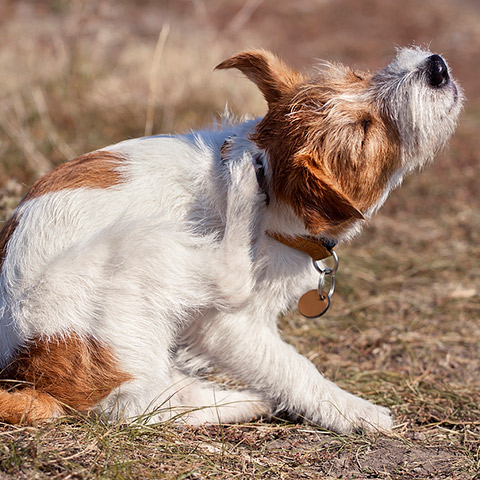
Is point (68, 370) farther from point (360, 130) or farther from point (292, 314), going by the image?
point (292, 314)

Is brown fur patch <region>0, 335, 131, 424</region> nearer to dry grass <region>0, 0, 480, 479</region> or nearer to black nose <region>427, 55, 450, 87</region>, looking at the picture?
dry grass <region>0, 0, 480, 479</region>

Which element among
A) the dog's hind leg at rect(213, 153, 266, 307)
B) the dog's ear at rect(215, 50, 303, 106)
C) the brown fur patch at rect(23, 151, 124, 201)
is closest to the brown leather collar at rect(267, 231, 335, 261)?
the dog's hind leg at rect(213, 153, 266, 307)

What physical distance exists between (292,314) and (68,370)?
6.69 feet

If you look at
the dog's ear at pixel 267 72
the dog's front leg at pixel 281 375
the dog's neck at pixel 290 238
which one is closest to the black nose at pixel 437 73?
the dog's ear at pixel 267 72

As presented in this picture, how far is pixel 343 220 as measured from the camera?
2.68 meters

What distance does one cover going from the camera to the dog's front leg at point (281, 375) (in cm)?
298

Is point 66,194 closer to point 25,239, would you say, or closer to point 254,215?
point 25,239

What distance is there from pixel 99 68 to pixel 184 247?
18.5 feet

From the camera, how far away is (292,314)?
4.43 metres

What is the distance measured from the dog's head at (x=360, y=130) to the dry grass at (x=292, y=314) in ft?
3.25

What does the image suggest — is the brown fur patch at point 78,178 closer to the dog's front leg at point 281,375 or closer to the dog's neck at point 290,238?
the dog's neck at point 290,238

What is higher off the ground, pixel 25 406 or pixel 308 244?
pixel 308 244

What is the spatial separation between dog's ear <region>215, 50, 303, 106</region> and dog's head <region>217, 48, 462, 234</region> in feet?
0.35

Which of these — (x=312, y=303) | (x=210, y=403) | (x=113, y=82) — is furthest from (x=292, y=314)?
(x=113, y=82)
